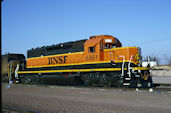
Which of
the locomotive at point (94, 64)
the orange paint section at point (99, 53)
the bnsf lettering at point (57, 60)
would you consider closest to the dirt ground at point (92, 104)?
the locomotive at point (94, 64)

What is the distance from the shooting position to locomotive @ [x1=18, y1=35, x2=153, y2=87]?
45.9 ft

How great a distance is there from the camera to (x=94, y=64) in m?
15.4

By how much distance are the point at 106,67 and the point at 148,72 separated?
10.1 feet

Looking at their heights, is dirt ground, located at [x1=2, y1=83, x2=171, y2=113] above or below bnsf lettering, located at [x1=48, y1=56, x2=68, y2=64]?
below

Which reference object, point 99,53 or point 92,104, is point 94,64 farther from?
point 92,104

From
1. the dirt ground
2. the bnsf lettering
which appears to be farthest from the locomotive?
the dirt ground

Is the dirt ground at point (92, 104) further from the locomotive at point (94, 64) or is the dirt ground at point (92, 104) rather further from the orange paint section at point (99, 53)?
the orange paint section at point (99, 53)

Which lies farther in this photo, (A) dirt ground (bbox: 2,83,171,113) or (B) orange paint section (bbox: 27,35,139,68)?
(B) orange paint section (bbox: 27,35,139,68)

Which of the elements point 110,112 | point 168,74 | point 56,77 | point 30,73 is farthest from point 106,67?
point 168,74

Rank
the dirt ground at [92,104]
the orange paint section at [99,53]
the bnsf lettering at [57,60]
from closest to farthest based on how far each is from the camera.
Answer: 1. the dirt ground at [92,104]
2. the orange paint section at [99,53]
3. the bnsf lettering at [57,60]

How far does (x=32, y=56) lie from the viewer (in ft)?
70.0

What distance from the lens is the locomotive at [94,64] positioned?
13988 mm

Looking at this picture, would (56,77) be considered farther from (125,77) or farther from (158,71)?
(158,71)

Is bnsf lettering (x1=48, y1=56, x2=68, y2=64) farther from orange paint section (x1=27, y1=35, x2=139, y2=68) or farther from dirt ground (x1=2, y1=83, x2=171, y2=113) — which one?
dirt ground (x1=2, y1=83, x2=171, y2=113)
